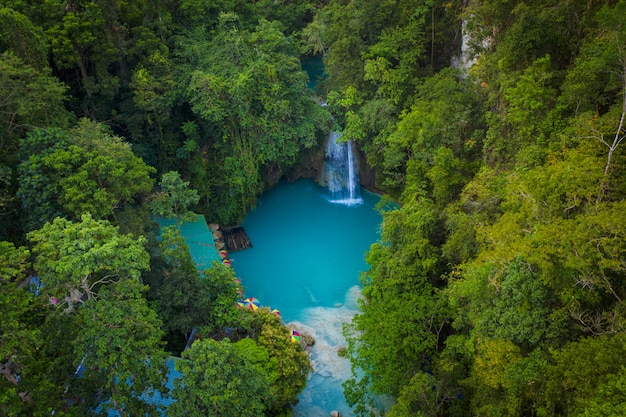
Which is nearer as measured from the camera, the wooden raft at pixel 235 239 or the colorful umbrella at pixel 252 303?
the colorful umbrella at pixel 252 303

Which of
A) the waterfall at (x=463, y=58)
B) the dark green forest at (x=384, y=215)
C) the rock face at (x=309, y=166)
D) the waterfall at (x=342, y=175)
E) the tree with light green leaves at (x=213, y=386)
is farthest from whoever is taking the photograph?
the rock face at (x=309, y=166)

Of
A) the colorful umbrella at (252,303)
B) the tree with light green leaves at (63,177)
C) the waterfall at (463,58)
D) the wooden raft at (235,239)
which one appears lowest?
the colorful umbrella at (252,303)

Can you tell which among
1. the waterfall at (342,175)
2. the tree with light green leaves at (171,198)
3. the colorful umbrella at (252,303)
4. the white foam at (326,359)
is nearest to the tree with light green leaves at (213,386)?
the white foam at (326,359)

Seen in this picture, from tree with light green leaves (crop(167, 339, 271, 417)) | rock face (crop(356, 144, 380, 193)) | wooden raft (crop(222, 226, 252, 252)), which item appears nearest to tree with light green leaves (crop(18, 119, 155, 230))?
tree with light green leaves (crop(167, 339, 271, 417))

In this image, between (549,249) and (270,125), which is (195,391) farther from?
(270,125)

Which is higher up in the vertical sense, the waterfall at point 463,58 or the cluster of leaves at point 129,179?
the waterfall at point 463,58

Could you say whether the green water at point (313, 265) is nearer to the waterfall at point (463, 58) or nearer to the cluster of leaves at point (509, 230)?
the cluster of leaves at point (509, 230)

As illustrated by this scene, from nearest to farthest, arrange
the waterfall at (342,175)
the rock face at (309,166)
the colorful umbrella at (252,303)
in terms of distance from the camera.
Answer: the colorful umbrella at (252,303) < the waterfall at (342,175) < the rock face at (309,166)
